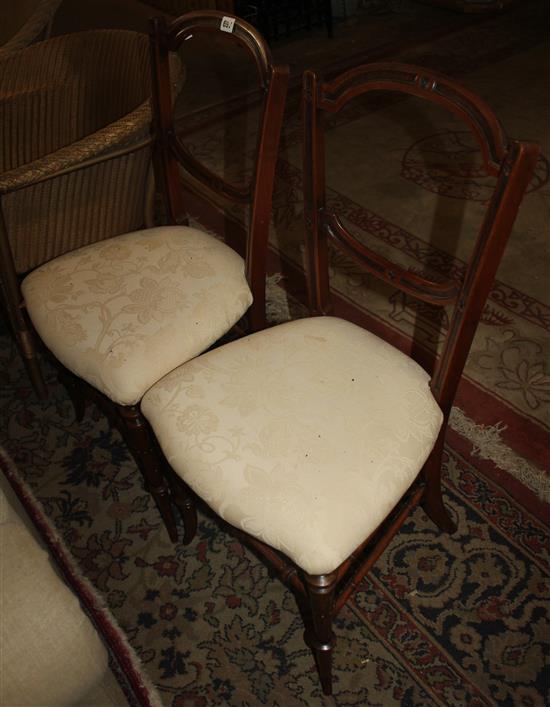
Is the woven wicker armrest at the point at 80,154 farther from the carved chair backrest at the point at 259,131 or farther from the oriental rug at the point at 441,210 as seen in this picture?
the oriental rug at the point at 441,210

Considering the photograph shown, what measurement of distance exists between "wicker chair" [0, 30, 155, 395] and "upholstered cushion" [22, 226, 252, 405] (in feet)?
0.69

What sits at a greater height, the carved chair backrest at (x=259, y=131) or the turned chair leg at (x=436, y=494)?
the carved chair backrest at (x=259, y=131)

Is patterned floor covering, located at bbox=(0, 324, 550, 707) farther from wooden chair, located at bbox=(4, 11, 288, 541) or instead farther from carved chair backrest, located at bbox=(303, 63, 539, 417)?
carved chair backrest, located at bbox=(303, 63, 539, 417)

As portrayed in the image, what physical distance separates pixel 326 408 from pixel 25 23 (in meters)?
1.89

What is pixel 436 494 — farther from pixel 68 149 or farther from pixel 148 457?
pixel 68 149

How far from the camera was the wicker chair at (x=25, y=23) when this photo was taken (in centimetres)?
203

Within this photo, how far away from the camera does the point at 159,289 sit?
126 centimetres

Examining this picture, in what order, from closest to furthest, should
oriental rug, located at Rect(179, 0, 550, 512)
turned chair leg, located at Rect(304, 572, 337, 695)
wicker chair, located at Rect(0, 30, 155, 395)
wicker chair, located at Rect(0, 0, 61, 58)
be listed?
turned chair leg, located at Rect(304, 572, 337, 695), wicker chair, located at Rect(0, 30, 155, 395), oriental rug, located at Rect(179, 0, 550, 512), wicker chair, located at Rect(0, 0, 61, 58)

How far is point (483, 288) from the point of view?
919mm

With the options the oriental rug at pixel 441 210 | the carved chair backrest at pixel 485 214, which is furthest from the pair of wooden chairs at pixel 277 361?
the oriental rug at pixel 441 210

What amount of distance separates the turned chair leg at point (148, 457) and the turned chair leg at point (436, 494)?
0.51m

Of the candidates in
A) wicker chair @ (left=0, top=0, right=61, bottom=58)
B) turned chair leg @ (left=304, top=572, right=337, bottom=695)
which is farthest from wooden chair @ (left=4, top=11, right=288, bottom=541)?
wicker chair @ (left=0, top=0, right=61, bottom=58)

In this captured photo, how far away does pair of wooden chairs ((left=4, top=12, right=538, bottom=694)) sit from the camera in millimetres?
906

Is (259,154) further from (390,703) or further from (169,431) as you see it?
(390,703)
